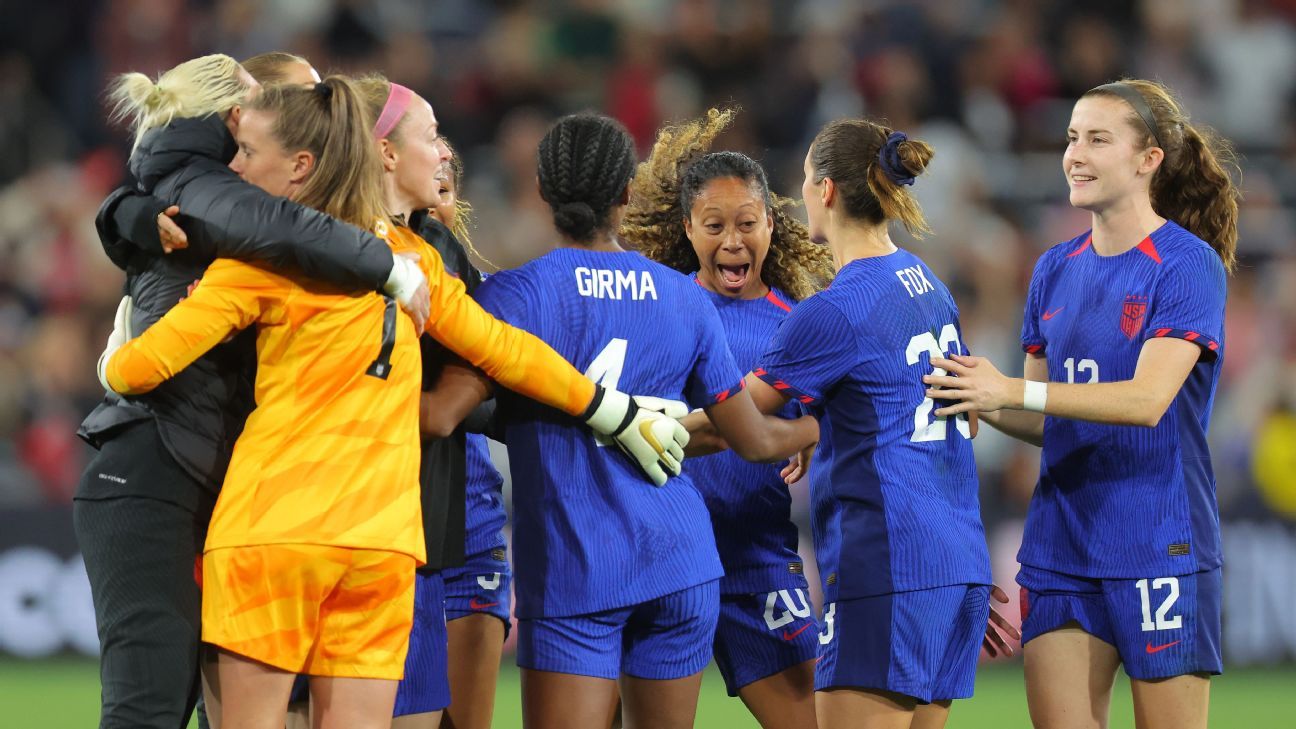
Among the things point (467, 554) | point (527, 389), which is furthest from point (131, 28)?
point (527, 389)

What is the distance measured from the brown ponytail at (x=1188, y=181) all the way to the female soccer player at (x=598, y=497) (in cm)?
169

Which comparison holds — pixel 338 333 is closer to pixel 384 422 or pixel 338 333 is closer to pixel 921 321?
pixel 384 422

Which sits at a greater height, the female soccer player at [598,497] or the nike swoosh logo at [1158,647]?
the female soccer player at [598,497]

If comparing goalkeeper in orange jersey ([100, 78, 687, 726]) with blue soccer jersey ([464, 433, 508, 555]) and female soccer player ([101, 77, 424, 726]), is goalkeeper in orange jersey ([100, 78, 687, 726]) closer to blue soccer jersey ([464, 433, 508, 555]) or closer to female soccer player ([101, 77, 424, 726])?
female soccer player ([101, 77, 424, 726])

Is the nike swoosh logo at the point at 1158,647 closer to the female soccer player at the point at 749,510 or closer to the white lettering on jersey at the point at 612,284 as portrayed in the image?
the female soccer player at the point at 749,510

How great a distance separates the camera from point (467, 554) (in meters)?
5.32

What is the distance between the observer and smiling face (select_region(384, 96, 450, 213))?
14.9 ft

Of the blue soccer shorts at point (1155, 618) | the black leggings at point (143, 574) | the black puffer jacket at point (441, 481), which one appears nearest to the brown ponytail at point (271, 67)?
the black puffer jacket at point (441, 481)

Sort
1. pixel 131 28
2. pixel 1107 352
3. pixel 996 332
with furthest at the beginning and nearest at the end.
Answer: pixel 131 28 → pixel 996 332 → pixel 1107 352

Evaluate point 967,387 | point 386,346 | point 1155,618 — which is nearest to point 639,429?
point 386,346

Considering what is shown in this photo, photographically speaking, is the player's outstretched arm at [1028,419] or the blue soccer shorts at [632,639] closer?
the blue soccer shorts at [632,639]

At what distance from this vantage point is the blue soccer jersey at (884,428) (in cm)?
461

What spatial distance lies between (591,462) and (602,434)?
0.09 metres

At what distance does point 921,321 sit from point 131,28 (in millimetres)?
9748
